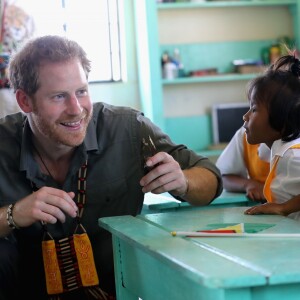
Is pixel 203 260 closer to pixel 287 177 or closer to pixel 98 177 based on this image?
pixel 287 177

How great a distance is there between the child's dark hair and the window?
272cm

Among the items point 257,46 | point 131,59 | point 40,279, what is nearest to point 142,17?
point 131,59

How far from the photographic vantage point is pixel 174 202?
246 centimetres

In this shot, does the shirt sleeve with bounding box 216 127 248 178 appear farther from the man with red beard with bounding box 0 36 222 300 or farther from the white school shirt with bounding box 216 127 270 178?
the man with red beard with bounding box 0 36 222 300

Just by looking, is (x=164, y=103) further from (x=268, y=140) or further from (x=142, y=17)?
(x=268, y=140)

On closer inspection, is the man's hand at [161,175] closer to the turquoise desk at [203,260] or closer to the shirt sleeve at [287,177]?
the turquoise desk at [203,260]

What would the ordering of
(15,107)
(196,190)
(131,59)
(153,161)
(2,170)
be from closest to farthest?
1. (153,161)
2. (196,190)
3. (2,170)
4. (15,107)
5. (131,59)

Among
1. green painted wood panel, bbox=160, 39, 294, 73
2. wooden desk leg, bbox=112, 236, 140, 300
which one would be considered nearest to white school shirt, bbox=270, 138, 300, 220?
wooden desk leg, bbox=112, 236, 140, 300

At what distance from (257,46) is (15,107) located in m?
1.96

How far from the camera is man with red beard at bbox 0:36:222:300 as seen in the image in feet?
7.37

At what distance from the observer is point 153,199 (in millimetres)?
2625

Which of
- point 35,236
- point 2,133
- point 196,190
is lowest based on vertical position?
point 35,236

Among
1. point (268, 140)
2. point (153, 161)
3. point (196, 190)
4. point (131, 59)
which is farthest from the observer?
point (131, 59)

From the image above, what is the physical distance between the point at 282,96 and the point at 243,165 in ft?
2.07
